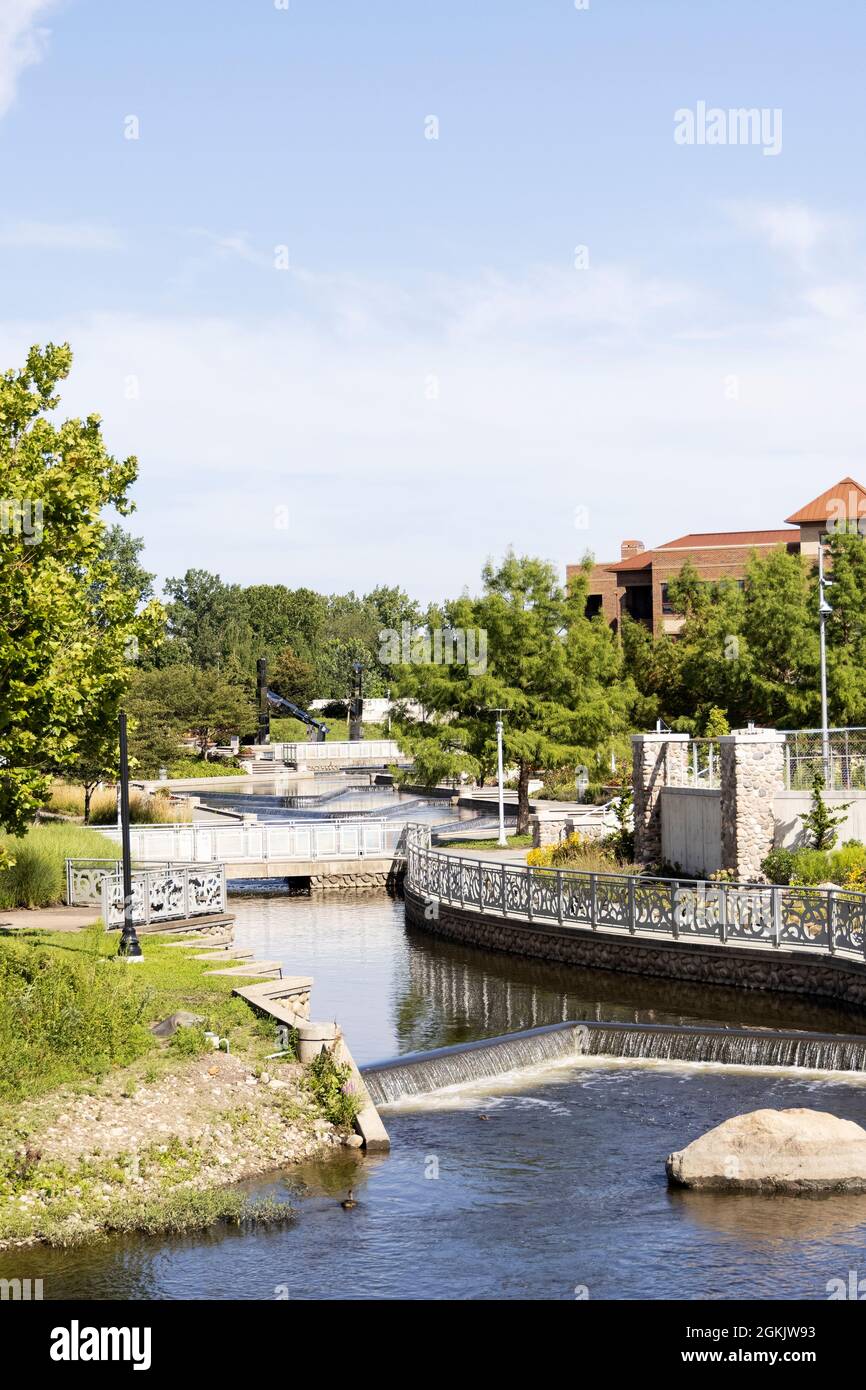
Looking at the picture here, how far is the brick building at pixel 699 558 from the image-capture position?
3307 inches

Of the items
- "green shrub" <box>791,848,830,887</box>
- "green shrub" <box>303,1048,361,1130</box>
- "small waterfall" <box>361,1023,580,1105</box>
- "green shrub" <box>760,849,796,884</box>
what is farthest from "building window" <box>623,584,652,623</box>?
"green shrub" <box>303,1048,361,1130</box>

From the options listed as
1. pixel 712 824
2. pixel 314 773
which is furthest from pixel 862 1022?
pixel 314 773

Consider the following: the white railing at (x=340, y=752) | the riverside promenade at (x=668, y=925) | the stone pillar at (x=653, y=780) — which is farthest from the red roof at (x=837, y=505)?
the riverside promenade at (x=668, y=925)

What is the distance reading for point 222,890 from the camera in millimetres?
29078

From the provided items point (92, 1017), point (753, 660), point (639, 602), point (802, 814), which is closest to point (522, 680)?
point (753, 660)

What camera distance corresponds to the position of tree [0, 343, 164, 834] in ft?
63.8

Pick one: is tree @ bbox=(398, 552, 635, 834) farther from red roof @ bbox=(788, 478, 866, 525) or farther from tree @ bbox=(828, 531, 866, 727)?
red roof @ bbox=(788, 478, 866, 525)

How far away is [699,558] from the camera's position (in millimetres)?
91000

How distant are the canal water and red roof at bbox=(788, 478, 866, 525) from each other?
6291 centimetres

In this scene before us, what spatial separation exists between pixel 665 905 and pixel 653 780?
8.17 meters

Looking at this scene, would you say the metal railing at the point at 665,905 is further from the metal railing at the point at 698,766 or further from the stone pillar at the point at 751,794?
the metal railing at the point at 698,766
